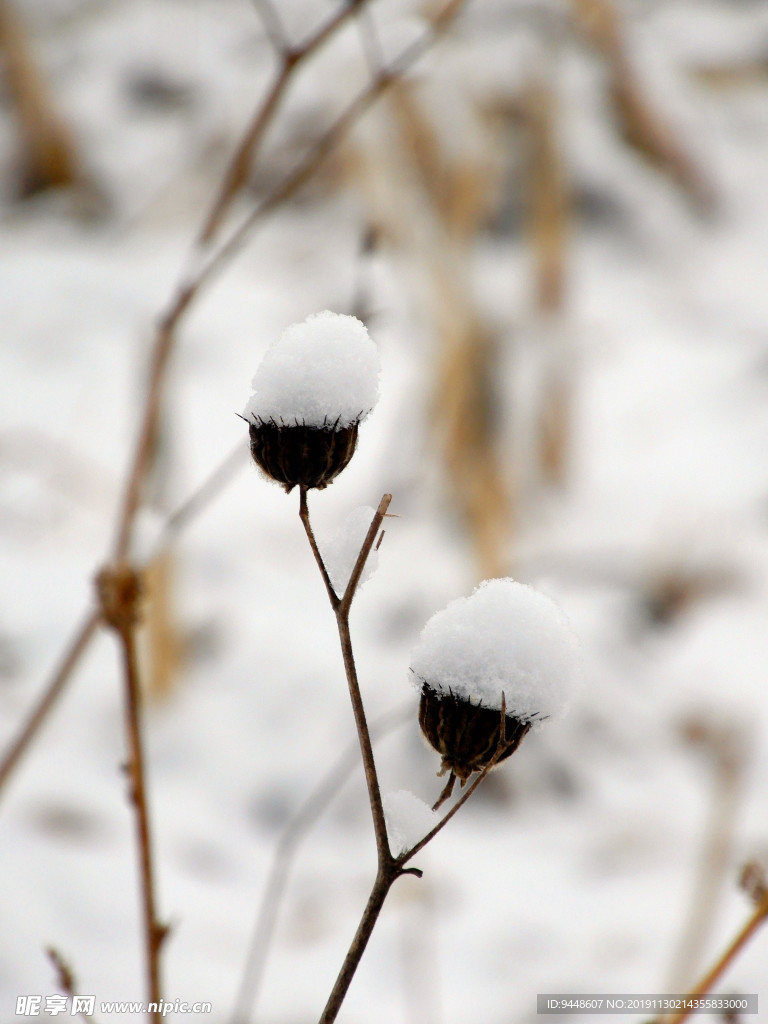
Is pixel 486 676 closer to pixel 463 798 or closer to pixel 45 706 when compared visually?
pixel 463 798

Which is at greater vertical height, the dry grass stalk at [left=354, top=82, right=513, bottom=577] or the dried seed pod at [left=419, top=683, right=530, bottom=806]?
the dry grass stalk at [left=354, top=82, right=513, bottom=577]

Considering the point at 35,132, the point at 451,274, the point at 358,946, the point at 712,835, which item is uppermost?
the point at 35,132

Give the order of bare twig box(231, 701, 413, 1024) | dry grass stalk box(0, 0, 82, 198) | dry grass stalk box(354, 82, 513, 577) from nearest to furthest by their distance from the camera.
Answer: bare twig box(231, 701, 413, 1024), dry grass stalk box(354, 82, 513, 577), dry grass stalk box(0, 0, 82, 198)

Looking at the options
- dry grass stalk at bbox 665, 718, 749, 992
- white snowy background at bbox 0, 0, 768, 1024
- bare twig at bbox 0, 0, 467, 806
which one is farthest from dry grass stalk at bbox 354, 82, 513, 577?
bare twig at bbox 0, 0, 467, 806

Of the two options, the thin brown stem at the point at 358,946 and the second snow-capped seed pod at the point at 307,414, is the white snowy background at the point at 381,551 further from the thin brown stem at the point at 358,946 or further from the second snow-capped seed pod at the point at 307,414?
the thin brown stem at the point at 358,946

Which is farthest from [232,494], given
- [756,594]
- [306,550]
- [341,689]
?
[756,594]

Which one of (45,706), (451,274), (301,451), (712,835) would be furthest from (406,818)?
(451,274)

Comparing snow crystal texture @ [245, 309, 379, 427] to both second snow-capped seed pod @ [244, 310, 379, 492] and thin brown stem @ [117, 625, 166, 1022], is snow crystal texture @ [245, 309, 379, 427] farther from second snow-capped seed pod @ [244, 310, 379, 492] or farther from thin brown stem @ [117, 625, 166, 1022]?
thin brown stem @ [117, 625, 166, 1022]

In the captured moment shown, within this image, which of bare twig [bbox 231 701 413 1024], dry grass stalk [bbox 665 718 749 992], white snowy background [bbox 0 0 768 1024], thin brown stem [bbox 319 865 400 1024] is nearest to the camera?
thin brown stem [bbox 319 865 400 1024]
